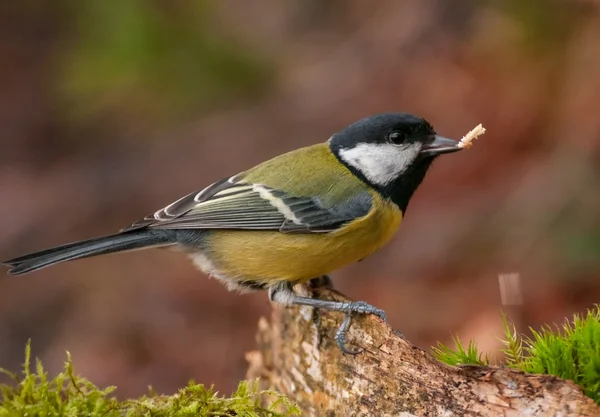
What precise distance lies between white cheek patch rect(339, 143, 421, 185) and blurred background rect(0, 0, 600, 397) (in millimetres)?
1241

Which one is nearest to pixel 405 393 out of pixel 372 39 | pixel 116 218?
pixel 116 218

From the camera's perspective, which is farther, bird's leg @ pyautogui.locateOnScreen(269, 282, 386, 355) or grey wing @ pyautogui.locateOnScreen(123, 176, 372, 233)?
grey wing @ pyautogui.locateOnScreen(123, 176, 372, 233)

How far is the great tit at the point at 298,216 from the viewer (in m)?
2.45

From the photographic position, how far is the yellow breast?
8.00ft

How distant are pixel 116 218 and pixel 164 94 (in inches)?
40.4

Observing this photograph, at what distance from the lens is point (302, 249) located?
2443mm

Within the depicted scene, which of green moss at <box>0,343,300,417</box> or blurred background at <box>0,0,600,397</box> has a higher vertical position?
blurred background at <box>0,0,600,397</box>

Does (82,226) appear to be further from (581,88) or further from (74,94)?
(581,88)

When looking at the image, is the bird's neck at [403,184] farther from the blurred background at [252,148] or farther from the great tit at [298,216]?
the blurred background at [252,148]

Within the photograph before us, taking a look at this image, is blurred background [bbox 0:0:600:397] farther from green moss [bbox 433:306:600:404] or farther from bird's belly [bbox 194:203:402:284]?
green moss [bbox 433:306:600:404]

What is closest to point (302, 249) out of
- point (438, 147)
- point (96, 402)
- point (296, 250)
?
point (296, 250)

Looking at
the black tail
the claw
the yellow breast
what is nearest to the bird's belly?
the yellow breast

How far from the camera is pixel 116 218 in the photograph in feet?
16.7

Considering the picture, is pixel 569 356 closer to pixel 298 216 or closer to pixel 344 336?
pixel 344 336
